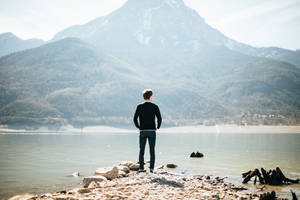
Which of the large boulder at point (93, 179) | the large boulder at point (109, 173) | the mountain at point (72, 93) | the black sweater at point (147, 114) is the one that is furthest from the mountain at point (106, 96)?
the black sweater at point (147, 114)

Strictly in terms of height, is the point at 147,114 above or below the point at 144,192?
above

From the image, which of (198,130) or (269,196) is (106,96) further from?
(269,196)

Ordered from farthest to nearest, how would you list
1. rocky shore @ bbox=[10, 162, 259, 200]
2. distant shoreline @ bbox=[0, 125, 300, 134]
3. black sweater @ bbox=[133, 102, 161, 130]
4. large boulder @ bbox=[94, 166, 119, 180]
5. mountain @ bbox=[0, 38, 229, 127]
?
mountain @ bbox=[0, 38, 229, 127] → distant shoreline @ bbox=[0, 125, 300, 134] → large boulder @ bbox=[94, 166, 119, 180] → black sweater @ bbox=[133, 102, 161, 130] → rocky shore @ bbox=[10, 162, 259, 200]

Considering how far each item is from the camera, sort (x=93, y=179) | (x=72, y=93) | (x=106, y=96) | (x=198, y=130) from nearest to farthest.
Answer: (x=93, y=179), (x=198, y=130), (x=72, y=93), (x=106, y=96)

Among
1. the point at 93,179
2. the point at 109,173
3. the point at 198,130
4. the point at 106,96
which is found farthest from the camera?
the point at 106,96

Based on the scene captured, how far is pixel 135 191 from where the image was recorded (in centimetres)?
849

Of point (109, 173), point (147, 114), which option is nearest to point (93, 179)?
point (109, 173)

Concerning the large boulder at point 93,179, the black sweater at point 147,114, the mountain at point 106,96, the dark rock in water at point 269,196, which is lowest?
the large boulder at point 93,179

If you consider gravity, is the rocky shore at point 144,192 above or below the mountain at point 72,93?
below

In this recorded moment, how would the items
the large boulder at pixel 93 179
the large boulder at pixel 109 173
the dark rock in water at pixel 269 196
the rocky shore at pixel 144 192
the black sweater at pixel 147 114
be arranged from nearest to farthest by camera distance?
the rocky shore at pixel 144 192 → the dark rock in water at pixel 269 196 → the black sweater at pixel 147 114 → the large boulder at pixel 93 179 → the large boulder at pixel 109 173

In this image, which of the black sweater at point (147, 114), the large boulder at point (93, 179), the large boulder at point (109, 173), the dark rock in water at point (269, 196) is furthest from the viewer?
the large boulder at point (109, 173)

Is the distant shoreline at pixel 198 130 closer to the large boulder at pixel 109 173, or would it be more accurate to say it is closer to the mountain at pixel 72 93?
the mountain at pixel 72 93

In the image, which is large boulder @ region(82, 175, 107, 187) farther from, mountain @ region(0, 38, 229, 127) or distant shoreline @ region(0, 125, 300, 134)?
mountain @ region(0, 38, 229, 127)

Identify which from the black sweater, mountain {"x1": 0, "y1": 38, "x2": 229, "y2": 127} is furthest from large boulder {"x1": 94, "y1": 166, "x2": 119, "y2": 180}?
mountain {"x1": 0, "y1": 38, "x2": 229, "y2": 127}
